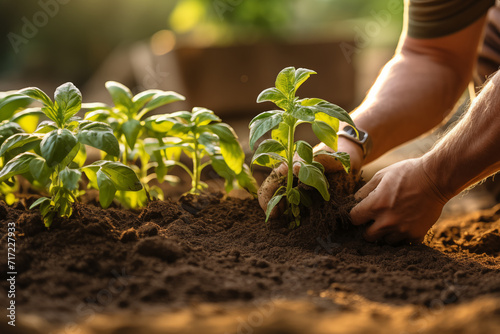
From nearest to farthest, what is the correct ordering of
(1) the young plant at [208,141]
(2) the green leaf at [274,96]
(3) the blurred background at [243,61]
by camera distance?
(2) the green leaf at [274,96] → (1) the young plant at [208,141] → (3) the blurred background at [243,61]

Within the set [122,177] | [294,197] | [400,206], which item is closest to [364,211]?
[400,206]

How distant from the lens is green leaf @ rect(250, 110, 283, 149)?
4.18 ft

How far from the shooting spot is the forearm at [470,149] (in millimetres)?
1337

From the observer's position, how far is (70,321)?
0.82 meters

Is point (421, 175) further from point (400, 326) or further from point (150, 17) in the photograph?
point (150, 17)

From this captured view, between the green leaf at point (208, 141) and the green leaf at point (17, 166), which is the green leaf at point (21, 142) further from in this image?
the green leaf at point (208, 141)

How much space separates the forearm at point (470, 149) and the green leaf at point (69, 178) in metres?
1.00

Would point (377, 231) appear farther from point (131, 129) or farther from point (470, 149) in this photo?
point (131, 129)

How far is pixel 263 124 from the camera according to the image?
1310 millimetres

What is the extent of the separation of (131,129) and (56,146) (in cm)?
42

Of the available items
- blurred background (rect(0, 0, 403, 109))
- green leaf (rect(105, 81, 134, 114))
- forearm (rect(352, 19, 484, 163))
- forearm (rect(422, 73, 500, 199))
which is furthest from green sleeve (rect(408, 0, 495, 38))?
blurred background (rect(0, 0, 403, 109))

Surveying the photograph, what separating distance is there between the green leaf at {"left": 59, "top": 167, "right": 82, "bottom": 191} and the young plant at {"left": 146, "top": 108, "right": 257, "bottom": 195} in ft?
1.28

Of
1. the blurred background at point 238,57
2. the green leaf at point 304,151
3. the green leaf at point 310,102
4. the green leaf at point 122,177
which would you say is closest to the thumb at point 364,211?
the green leaf at point 304,151

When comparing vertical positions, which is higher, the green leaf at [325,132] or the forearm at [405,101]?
the forearm at [405,101]
